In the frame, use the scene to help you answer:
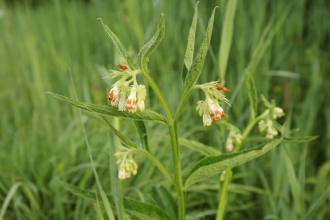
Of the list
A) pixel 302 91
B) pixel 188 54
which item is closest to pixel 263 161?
pixel 302 91

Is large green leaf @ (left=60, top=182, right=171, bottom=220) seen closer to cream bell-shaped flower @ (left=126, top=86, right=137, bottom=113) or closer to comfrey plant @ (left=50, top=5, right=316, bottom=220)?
comfrey plant @ (left=50, top=5, right=316, bottom=220)

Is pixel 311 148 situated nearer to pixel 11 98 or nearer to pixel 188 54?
pixel 188 54

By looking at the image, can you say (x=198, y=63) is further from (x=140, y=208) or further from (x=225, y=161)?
(x=140, y=208)

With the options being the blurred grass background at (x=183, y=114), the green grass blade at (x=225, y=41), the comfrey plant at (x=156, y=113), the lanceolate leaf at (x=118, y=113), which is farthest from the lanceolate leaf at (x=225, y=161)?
the green grass blade at (x=225, y=41)

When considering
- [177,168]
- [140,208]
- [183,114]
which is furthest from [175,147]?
[183,114]

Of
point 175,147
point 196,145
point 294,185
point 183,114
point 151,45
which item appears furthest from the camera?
point 183,114

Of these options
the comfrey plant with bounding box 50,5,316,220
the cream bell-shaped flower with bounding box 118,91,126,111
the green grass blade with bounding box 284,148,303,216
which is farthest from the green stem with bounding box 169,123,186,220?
the green grass blade with bounding box 284,148,303,216
